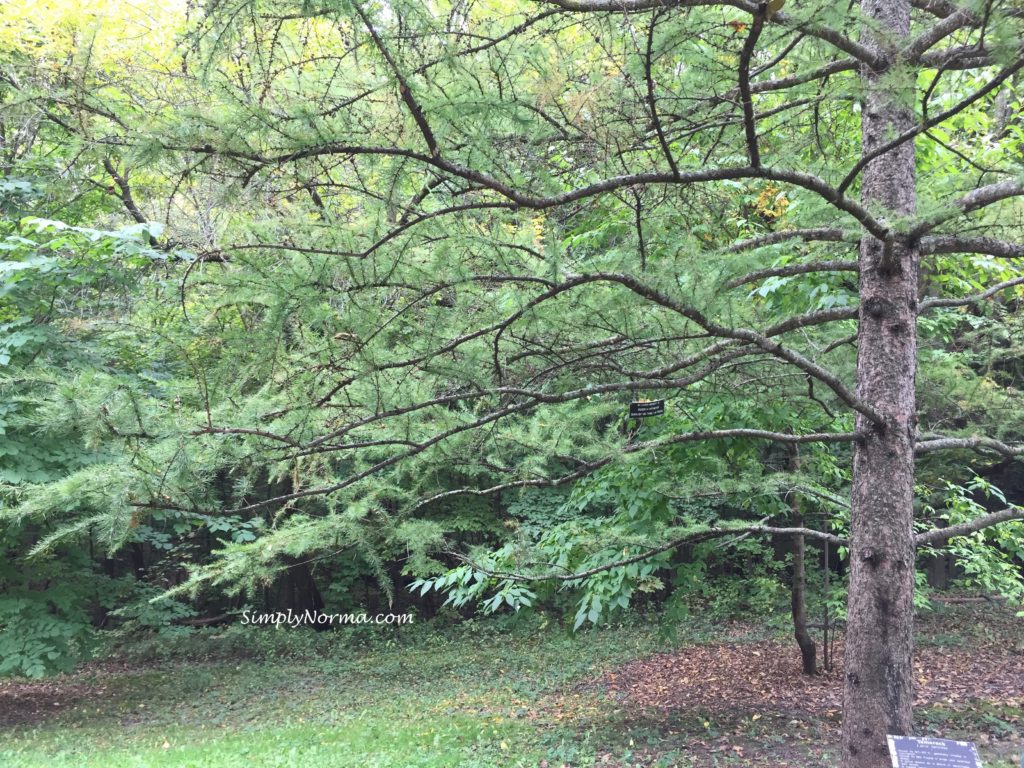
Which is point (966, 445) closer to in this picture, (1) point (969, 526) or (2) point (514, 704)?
(1) point (969, 526)

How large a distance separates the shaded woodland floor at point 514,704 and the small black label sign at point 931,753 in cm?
247

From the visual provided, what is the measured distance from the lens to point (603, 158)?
9.46 ft

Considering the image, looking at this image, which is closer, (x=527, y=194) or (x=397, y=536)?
(x=527, y=194)

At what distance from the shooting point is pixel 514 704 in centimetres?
766

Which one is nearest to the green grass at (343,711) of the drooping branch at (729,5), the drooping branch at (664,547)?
the drooping branch at (664,547)

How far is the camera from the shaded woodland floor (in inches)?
216

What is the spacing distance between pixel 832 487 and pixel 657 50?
5.66m

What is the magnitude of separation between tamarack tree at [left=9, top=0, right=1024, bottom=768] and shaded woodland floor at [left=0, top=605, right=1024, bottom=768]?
2505 mm

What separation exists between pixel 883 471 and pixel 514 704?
5.72 metres

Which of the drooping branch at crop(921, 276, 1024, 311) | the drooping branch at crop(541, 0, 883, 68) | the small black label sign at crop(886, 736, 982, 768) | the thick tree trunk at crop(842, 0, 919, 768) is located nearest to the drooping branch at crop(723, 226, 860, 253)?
the thick tree trunk at crop(842, 0, 919, 768)

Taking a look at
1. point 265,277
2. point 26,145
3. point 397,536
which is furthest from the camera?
point 26,145

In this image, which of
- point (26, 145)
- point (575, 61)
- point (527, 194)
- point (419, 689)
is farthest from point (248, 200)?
point (419, 689)

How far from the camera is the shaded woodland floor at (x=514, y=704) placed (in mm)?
5492

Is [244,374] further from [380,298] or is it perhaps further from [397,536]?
[397,536]
